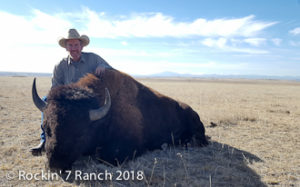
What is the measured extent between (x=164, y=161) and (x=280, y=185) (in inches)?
88.1

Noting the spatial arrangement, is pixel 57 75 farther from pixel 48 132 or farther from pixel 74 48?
pixel 48 132

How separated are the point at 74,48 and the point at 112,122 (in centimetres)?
227

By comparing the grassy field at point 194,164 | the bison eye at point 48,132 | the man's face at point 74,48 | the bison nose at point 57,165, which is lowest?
the grassy field at point 194,164

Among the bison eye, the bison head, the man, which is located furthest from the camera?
the man

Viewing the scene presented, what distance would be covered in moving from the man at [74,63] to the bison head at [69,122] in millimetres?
1430

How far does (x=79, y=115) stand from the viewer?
13.3 ft

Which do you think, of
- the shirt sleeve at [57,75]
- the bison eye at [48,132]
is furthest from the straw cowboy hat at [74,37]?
the bison eye at [48,132]

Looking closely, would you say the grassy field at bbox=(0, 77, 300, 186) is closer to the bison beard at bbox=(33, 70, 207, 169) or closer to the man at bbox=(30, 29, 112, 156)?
the bison beard at bbox=(33, 70, 207, 169)

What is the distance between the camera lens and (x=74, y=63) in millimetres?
5996

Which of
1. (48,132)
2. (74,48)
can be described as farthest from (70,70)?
(48,132)

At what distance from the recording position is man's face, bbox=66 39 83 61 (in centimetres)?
583

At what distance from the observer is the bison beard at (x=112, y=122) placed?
3.90 m
